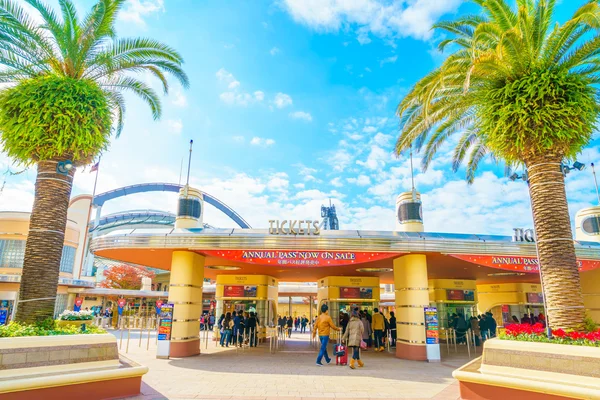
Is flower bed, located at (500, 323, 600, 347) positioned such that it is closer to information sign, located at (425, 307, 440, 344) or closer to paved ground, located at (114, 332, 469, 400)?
paved ground, located at (114, 332, 469, 400)

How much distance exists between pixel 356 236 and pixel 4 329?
928 centimetres

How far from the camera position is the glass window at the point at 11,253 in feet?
83.6

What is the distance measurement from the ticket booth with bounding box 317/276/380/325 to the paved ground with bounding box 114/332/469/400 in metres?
6.04

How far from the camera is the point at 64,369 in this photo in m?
6.49

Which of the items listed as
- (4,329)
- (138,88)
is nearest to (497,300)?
(138,88)

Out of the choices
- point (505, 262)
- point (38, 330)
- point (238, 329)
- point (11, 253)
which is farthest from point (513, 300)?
point (11, 253)

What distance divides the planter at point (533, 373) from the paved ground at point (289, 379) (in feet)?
2.65

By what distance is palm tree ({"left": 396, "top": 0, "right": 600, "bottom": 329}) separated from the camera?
799 cm

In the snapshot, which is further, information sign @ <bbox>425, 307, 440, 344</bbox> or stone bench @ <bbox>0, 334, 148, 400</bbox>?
information sign @ <bbox>425, 307, 440, 344</bbox>

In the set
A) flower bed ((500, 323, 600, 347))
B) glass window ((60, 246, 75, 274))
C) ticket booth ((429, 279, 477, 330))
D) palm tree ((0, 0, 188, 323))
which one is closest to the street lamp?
palm tree ((0, 0, 188, 323))

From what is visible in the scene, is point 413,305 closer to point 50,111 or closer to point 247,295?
point 247,295

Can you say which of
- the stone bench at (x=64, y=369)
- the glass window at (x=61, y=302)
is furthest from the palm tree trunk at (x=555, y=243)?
the glass window at (x=61, y=302)

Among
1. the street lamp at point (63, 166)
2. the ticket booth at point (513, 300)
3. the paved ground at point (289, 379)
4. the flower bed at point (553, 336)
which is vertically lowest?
the paved ground at point (289, 379)

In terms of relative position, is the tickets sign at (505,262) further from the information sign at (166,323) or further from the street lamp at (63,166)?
the street lamp at (63,166)
